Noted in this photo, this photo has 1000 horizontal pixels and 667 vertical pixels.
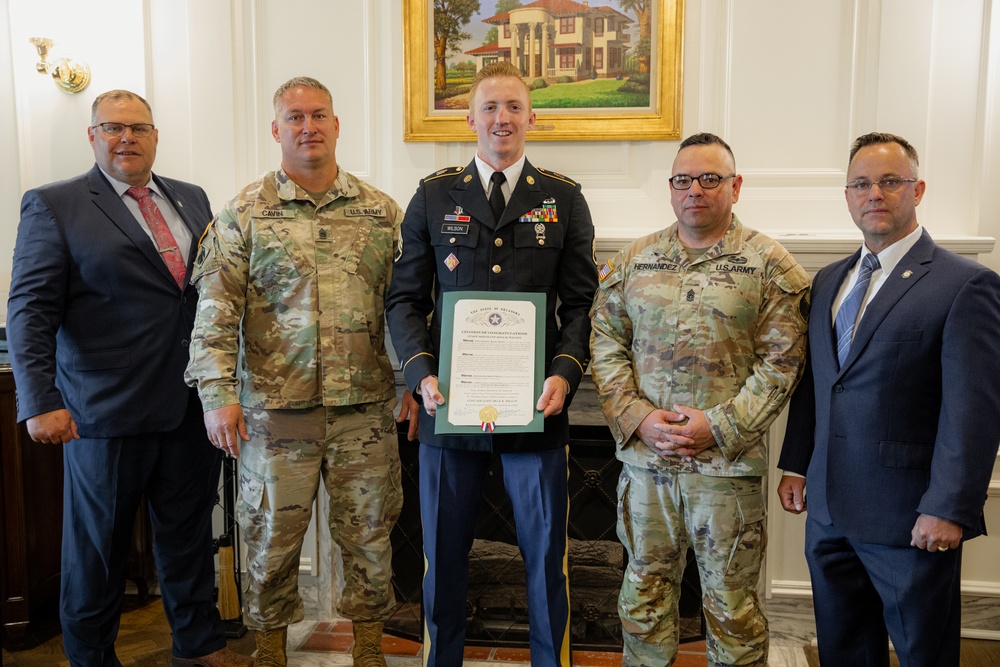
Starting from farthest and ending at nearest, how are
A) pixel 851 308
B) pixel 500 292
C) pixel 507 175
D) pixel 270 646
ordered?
1. pixel 270 646
2. pixel 507 175
3. pixel 500 292
4. pixel 851 308

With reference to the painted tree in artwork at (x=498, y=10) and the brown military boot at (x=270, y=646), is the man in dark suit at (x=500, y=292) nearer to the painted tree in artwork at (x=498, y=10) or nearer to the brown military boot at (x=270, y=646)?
the brown military boot at (x=270, y=646)

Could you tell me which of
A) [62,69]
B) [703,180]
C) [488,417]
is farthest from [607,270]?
[62,69]

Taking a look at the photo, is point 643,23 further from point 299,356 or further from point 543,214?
point 299,356

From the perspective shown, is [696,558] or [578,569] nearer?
[696,558]

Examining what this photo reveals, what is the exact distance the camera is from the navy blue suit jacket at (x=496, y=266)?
2.16 metres

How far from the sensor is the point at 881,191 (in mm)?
1847

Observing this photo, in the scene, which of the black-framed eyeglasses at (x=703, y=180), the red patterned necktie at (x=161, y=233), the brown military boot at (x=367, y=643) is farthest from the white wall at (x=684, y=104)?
the brown military boot at (x=367, y=643)

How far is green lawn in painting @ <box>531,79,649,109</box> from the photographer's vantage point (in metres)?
2.89

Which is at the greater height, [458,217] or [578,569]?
[458,217]

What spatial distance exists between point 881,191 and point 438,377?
3.90 ft

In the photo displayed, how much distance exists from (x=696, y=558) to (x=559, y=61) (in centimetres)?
183

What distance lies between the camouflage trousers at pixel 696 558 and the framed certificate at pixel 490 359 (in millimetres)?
377

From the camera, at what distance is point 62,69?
3.07 meters

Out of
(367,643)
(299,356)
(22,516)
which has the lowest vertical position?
(367,643)
